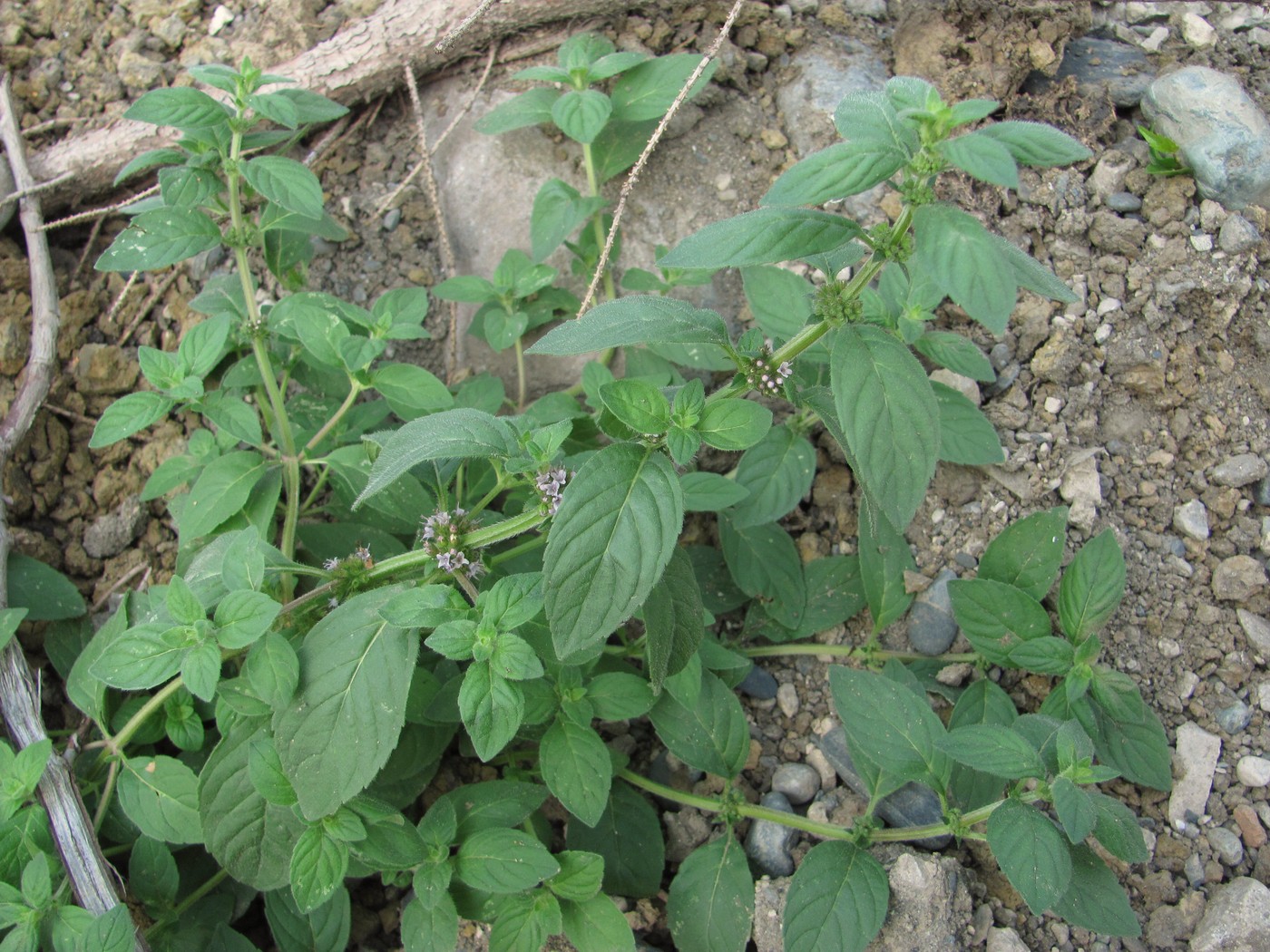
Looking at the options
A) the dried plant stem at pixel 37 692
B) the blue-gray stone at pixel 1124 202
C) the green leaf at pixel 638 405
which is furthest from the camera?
the blue-gray stone at pixel 1124 202

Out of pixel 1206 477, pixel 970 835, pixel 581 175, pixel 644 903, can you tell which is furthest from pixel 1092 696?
pixel 581 175

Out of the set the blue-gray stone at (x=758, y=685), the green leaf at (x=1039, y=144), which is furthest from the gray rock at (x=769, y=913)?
the green leaf at (x=1039, y=144)

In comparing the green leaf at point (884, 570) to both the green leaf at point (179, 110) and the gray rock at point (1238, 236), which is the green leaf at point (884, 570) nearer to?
the gray rock at point (1238, 236)

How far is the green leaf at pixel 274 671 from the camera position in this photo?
6.91ft

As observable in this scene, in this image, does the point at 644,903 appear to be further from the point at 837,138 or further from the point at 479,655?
the point at 837,138

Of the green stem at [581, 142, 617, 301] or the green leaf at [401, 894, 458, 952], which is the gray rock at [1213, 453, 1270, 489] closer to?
the green stem at [581, 142, 617, 301]

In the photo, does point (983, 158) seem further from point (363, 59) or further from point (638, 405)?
point (363, 59)

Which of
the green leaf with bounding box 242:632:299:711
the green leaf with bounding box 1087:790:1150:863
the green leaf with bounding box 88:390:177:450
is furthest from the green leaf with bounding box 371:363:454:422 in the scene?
the green leaf with bounding box 1087:790:1150:863

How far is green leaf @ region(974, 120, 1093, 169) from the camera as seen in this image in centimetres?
183

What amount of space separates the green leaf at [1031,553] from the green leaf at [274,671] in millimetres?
1825

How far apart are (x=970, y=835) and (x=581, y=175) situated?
97.7 inches

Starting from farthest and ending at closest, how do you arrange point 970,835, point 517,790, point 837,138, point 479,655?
point 837,138
point 517,790
point 970,835
point 479,655

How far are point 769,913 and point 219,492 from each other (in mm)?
1811

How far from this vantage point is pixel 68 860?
2383 millimetres
